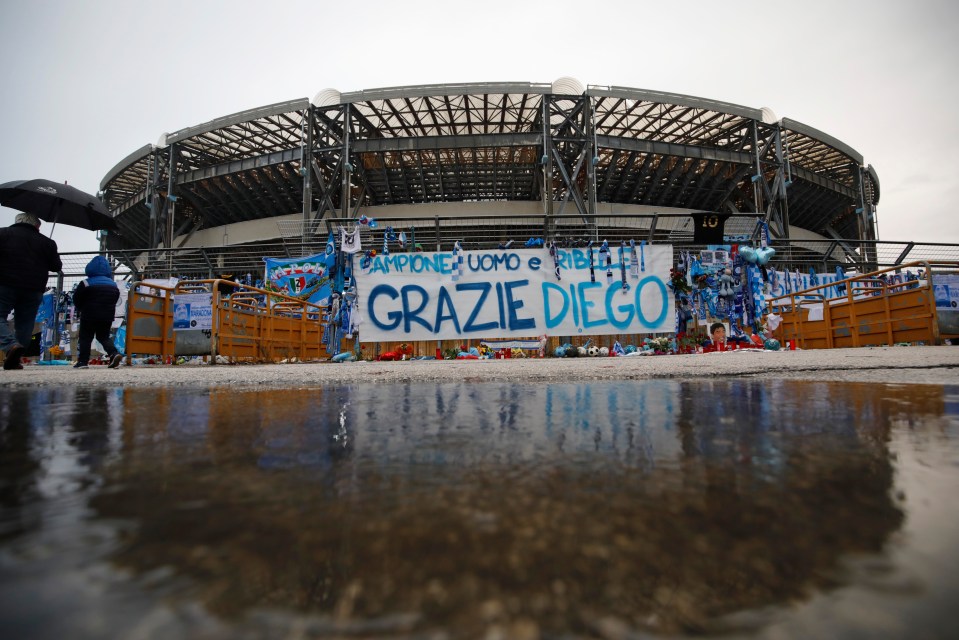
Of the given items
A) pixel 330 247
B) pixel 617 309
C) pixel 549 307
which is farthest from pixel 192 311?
pixel 617 309

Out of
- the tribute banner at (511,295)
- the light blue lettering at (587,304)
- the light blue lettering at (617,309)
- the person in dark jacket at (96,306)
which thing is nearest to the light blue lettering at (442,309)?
the tribute banner at (511,295)

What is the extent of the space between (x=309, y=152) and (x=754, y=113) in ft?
50.8

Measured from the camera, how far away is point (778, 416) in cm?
102

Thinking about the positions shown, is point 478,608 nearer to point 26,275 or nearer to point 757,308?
point 26,275

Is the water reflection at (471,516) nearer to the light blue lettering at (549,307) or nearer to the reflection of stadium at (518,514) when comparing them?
the reflection of stadium at (518,514)

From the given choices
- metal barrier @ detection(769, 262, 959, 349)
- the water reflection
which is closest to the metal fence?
metal barrier @ detection(769, 262, 959, 349)

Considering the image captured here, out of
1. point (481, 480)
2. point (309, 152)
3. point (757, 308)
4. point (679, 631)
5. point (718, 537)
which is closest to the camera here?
point (679, 631)

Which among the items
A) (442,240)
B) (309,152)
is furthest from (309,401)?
(309,152)

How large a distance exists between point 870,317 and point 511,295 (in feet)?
21.6

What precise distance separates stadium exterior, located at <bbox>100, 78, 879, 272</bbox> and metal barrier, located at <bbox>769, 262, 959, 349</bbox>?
2994 mm

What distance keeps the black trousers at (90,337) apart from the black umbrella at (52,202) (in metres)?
2.15

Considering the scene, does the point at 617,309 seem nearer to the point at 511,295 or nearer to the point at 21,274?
the point at 511,295

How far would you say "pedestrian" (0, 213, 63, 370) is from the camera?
5.01 m

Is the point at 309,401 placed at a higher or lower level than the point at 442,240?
lower
